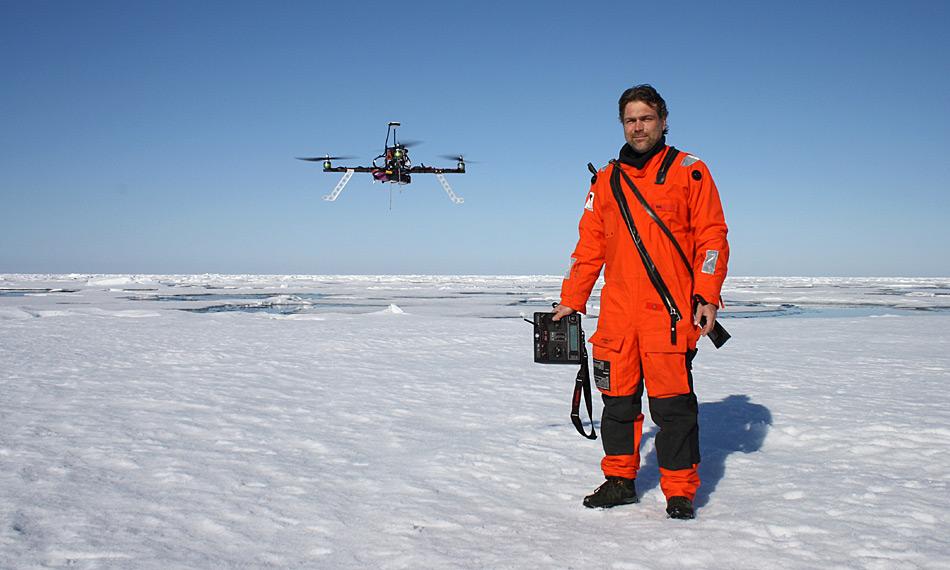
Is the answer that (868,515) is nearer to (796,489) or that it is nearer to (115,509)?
(796,489)

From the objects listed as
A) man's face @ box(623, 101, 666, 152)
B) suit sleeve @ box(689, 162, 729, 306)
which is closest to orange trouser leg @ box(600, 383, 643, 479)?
suit sleeve @ box(689, 162, 729, 306)

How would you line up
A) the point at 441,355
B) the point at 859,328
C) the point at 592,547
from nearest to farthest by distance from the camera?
1. the point at 592,547
2. the point at 441,355
3. the point at 859,328

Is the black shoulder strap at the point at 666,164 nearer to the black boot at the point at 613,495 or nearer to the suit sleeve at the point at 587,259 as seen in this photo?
the suit sleeve at the point at 587,259

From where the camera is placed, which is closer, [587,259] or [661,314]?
[661,314]

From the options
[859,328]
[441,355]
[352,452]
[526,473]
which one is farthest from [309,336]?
[859,328]

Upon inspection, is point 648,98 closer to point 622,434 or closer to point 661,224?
point 661,224

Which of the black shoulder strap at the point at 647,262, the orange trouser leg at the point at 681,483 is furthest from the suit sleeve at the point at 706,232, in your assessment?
the orange trouser leg at the point at 681,483

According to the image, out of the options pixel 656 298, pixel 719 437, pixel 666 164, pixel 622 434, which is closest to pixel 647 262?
pixel 656 298
